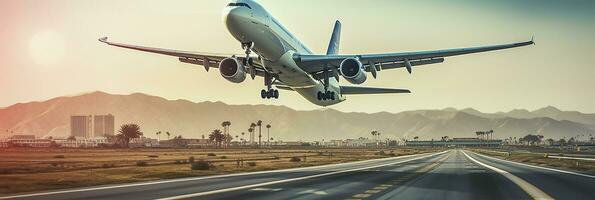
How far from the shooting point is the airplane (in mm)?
37312

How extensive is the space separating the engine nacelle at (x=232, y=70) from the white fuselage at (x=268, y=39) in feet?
6.92

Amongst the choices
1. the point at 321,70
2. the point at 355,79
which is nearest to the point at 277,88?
the point at 321,70

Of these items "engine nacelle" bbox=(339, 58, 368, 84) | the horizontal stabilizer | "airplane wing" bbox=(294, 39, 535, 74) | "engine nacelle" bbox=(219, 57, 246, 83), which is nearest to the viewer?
"airplane wing" bbox=(294, 39, 535, 74)

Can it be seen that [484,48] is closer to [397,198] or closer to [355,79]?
[355,79]

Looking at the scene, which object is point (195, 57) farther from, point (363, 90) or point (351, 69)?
point (363, 90)

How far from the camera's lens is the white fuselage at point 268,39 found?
36.4 metres

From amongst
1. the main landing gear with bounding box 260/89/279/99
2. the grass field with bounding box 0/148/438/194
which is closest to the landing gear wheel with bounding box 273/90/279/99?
the main landing gear with bounding box 260/89/279/99

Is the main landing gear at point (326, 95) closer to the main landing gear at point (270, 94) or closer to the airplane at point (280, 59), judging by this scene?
the airplane at point (280, 59)

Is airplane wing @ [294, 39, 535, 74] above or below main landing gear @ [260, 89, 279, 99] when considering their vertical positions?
above

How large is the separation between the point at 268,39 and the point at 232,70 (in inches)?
250

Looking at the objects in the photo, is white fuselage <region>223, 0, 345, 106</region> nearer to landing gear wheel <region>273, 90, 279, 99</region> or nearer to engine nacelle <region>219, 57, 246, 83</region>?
landing gear wheel <region>273, 90, 279, 99</region>

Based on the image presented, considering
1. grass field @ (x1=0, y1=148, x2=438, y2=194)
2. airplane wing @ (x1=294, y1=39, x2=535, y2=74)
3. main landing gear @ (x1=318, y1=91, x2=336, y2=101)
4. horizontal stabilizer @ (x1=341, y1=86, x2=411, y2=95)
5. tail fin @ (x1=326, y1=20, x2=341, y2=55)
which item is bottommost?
grass field @ (x1=0, y1=148, x2=438, y2=194)

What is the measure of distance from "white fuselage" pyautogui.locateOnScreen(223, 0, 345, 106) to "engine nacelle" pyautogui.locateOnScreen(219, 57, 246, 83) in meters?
2.11

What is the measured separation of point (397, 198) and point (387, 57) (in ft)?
85.4
